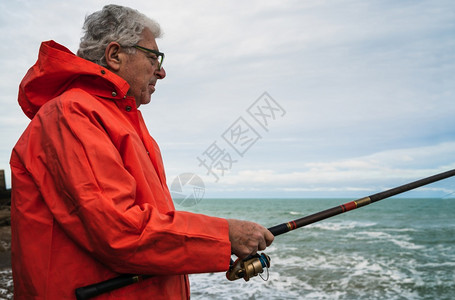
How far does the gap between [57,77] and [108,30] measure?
0.46 meters

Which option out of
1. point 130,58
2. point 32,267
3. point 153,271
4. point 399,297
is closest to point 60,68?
point 130,58

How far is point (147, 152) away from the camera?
204cm

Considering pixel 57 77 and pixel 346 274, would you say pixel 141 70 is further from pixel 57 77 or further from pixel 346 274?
pixel 346 274

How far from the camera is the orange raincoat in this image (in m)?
1.54

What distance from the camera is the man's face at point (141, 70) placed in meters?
2.18

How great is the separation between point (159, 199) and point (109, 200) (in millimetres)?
396

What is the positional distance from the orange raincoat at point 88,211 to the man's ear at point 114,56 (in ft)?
0.81

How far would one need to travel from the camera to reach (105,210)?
1499 millimetres

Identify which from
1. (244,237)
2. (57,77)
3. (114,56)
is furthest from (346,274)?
(57,77)

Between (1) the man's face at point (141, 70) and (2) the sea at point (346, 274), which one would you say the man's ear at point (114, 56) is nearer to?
(1) the man's face at point (141, 70)

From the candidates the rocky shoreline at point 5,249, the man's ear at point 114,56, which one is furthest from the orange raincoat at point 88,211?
→ the rocky shoreline at point 5,249

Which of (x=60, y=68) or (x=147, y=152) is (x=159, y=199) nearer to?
(x=147, y=152)

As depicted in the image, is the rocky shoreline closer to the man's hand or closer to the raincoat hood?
the raincoat hood

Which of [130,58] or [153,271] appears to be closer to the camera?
[153,271]
